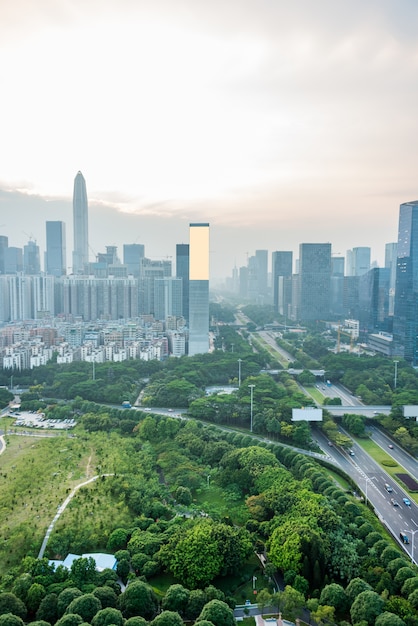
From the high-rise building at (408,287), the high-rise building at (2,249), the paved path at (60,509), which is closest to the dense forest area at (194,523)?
the paved path at (60,509)

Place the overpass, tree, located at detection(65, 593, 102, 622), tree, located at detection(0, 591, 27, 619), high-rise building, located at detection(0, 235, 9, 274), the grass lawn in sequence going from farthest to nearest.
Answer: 1. high-rise building, located at detection(0, 235, 9, 274)
2. the overpass
3. the grass lawn
4. tree, located at detection(0, 591, 27, 619)
5. tree, located at detection(65, 593, 102, 622)

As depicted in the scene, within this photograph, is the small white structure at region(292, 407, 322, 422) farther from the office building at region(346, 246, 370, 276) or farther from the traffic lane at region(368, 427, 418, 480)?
the office building at region(346, 246, 370, 276)

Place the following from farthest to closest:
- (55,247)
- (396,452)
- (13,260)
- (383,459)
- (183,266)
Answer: (55,247)
(13,260)
(183,266)
(396,452)
(383,459)

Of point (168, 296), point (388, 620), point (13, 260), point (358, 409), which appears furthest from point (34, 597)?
point (13, 260)

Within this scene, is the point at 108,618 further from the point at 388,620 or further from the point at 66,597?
the point at 388,620

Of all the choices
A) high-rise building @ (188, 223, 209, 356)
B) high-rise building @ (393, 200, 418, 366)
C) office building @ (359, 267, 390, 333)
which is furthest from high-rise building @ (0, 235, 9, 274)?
high-rise building @ (393, 200, 418, 366)

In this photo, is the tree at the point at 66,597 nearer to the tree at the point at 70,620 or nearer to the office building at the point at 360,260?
the tree at the point at 70,620

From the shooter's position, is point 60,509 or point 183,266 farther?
point 183,266
